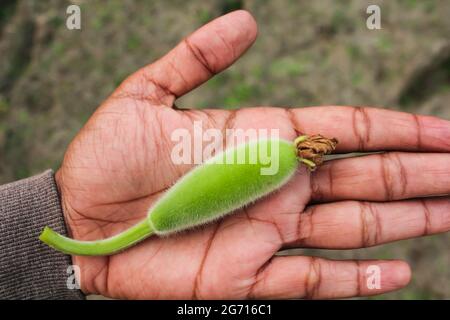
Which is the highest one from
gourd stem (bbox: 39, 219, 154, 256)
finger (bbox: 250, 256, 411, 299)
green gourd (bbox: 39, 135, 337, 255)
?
green gourd (bbox: 39, 135, 337, 255)

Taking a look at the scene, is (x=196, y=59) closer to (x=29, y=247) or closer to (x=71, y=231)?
(x=71, y=231)

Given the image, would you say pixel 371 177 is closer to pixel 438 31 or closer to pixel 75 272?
pixel 75 272

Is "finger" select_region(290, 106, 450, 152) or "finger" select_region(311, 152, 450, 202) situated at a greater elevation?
"finger" select_region(290, 106, 450, 152)

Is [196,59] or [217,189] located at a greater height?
[196,59]

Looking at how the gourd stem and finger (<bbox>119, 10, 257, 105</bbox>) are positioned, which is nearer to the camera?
the gourd stem

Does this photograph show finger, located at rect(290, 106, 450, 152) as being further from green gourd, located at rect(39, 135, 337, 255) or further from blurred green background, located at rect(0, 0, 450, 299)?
blurred green background, located at rect(0, 0, 450, 299)

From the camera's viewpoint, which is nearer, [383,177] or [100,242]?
[100,242]

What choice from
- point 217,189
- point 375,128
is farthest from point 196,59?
point 375,128

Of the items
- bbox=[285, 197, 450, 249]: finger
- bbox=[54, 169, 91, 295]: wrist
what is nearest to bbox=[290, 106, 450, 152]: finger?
bbox=[285, 197, 450, 249]: finger
